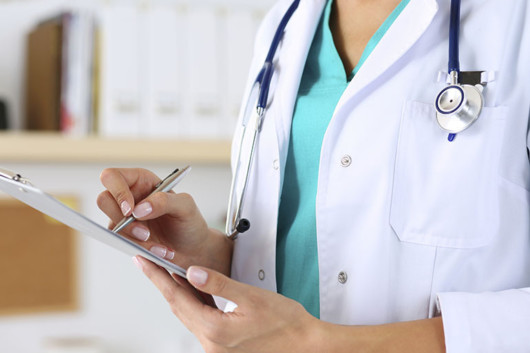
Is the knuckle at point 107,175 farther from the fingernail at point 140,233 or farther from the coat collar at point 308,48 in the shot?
the coat collar at point 308,48

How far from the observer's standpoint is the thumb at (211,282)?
588 mm

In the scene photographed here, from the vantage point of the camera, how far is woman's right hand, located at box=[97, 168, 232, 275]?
2.57 ft

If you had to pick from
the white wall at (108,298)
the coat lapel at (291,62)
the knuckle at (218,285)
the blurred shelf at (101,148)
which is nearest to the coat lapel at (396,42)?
the coat lapel at (291,62)

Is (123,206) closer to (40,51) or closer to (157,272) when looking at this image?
(157,272)

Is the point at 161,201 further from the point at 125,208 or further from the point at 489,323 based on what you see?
the point at 489,323

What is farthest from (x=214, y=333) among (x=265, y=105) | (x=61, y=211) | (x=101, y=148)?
(x=101, y=148)

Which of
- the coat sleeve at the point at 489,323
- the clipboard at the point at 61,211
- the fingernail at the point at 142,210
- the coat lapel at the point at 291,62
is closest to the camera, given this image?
the clipboard at the point at 61,211

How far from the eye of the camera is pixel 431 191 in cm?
74

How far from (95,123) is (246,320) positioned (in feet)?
3.26

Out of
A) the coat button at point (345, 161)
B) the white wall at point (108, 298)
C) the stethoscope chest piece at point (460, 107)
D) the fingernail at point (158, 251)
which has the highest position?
the stethoscope chest piece at point (460, 107)

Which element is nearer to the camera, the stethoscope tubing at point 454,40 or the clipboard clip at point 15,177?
the clipboard clip at point 15,177

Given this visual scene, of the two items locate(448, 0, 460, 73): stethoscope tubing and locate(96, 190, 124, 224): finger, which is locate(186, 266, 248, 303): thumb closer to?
locate(96, 190, 124, 224): finger

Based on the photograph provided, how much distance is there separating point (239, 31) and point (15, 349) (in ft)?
3.56

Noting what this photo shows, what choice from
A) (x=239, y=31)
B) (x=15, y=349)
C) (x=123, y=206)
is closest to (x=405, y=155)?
(x=123, y=206)
